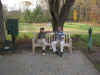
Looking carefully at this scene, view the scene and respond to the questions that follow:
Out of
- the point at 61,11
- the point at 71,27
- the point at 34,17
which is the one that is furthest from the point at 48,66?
the point at 71,27

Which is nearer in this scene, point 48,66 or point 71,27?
point 48,66

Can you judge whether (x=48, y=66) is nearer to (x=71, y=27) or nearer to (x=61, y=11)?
(x=61, y=11)

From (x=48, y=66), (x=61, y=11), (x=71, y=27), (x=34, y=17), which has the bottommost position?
(x=48, y=66)

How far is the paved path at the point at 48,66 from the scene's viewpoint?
408 cm

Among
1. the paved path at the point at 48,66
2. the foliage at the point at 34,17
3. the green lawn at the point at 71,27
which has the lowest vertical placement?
the paved path at the point at 48,66

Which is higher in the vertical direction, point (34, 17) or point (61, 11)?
point (61, 11)

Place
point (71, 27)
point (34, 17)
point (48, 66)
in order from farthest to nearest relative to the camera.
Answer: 1. point (71, 27)
2. point (34, 17)
3. point (48, 66)

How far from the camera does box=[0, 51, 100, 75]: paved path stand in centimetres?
408

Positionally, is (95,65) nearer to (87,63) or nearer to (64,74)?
(87,63)

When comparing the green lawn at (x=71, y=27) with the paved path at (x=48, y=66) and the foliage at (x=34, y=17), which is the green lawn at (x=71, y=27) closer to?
the foliage at (x=34, y=17)

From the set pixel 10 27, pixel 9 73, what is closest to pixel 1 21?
pixel 10 27

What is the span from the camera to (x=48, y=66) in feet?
15.1

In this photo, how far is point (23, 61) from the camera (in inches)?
201

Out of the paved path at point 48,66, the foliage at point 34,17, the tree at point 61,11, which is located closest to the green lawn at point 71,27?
the foliage at point 34,17
